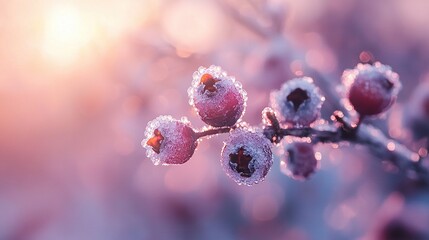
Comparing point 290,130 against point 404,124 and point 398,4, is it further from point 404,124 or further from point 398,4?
point 398,4

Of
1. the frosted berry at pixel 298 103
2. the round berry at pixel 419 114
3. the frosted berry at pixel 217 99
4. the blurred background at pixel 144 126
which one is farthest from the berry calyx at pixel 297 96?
the round berry at pixel 419 114

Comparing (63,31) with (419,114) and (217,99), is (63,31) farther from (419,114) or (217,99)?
(217,99)

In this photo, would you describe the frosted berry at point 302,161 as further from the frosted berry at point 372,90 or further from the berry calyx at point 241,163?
the berry calyx at point 241,163

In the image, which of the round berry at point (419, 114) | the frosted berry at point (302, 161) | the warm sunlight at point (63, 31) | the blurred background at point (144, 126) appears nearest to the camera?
the frosted berry at point (302, 161)

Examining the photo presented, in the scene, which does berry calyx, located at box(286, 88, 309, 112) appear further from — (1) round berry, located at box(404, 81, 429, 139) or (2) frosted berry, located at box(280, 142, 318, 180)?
(1) round berry, located at box(404, 81, 429, 139)

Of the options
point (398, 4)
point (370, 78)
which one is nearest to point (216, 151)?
point (370, 78)

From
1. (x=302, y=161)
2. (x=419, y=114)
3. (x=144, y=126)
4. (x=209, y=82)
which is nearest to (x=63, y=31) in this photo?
(x=144, y=126)
